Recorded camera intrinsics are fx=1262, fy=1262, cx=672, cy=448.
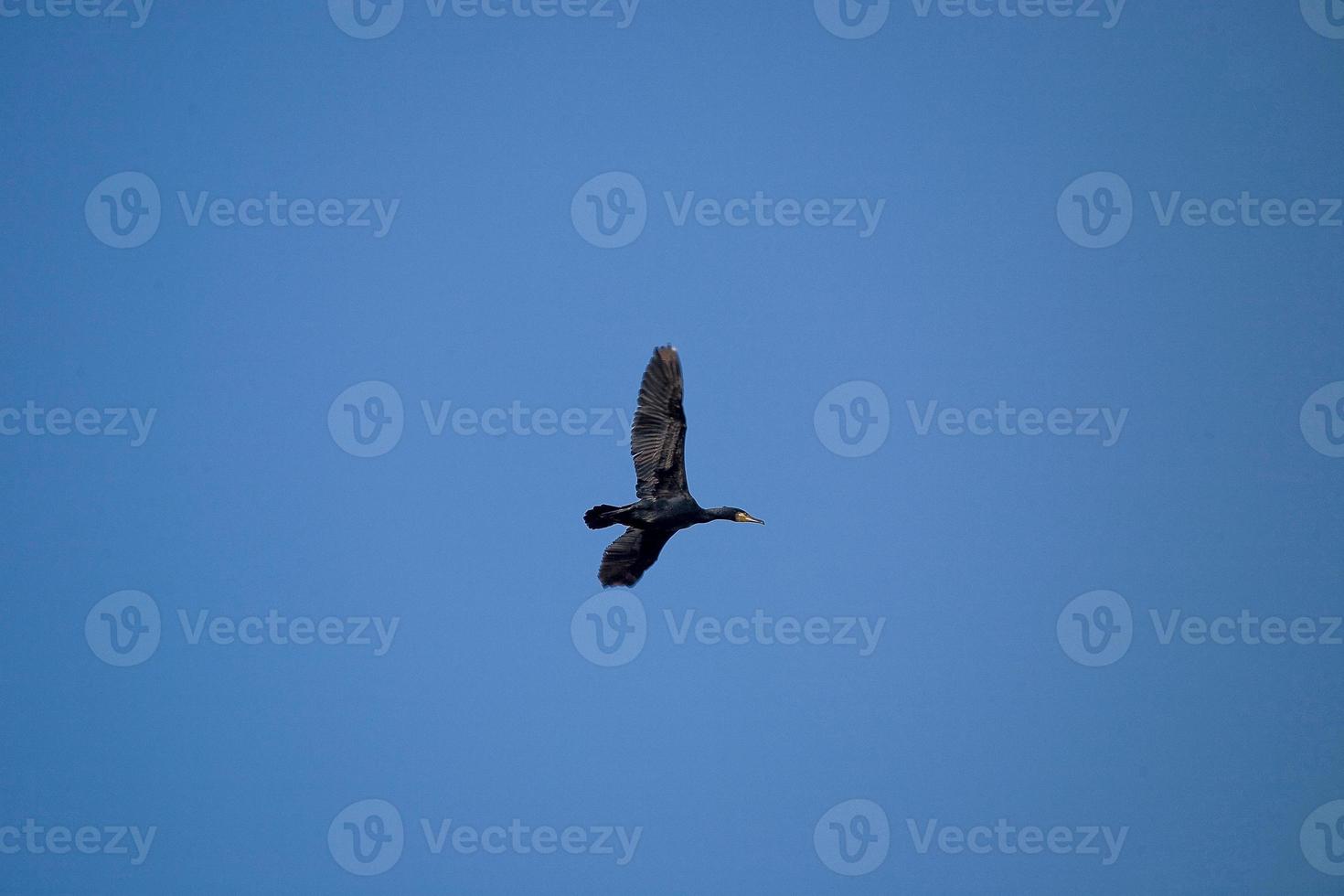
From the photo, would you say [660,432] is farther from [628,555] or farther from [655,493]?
[628,555]

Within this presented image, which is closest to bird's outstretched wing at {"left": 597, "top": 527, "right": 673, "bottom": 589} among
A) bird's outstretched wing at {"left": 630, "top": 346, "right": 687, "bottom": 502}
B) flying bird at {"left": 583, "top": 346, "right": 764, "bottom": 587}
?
flying bird at {"left": 583, "top": 346, "right": 764, "bottom": 587}

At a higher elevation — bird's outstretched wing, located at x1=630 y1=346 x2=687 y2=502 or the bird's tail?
bird's outstretched wing, located at x1=630 y1=346 x2=687 y2=502

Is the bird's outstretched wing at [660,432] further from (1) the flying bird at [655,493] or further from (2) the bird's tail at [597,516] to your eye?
(2) the bird's tail at [597,516]

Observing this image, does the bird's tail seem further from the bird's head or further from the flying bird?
the bird's head

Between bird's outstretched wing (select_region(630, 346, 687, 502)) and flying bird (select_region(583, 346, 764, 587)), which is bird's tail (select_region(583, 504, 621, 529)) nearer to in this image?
flying bird (select_region(583, 346, 764, 587))

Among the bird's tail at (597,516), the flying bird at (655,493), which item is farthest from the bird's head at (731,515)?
the bird's tail at (597,516)

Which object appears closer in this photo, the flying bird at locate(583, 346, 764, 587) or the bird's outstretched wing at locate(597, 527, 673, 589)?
the flying bird at locate(583, 346, 764, 587)

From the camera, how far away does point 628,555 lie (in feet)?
37.5

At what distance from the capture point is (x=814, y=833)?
14953mm

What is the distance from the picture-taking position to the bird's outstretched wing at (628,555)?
448 inches

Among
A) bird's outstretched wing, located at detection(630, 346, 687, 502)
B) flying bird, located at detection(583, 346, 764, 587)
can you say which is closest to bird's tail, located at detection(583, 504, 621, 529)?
flying bird, located at detection(583, 346, 764, 587)

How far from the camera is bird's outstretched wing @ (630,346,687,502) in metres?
10.7

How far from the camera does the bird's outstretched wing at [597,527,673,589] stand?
1137 centimetres

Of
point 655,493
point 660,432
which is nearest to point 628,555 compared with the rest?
point 655,493
